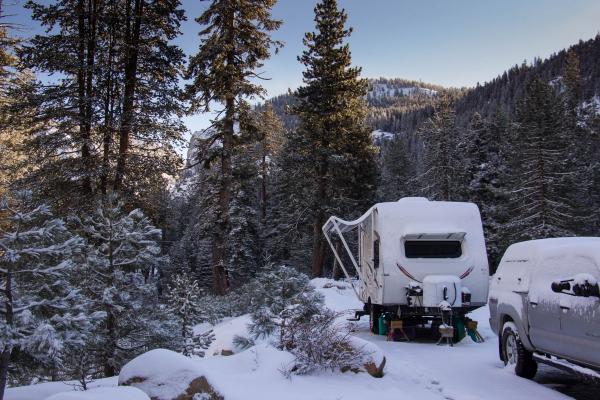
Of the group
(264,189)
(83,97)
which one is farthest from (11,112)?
(264,189)

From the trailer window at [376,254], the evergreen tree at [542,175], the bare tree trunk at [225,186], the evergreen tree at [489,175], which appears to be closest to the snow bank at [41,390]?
the trailer window at [376,254]

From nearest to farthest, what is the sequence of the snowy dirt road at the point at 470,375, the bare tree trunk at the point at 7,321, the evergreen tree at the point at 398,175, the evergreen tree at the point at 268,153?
1. the bare tree trunk at the point at 7,321
2. the snowy dirt road at the point at 470,375
3. the evergreen tree at the point at 268,153
4. the evergreen tree at the point at 398,175

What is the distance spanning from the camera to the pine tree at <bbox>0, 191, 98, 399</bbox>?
15.3ft

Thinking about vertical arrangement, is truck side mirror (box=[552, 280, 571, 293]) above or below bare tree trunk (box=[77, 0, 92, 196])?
below

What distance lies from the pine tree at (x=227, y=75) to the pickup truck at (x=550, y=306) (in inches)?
437

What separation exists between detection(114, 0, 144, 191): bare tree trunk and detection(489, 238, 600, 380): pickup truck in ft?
31.1

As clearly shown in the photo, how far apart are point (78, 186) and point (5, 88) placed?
5.34m

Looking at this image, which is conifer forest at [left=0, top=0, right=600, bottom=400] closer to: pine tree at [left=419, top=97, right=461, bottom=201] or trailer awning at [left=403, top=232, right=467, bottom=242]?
trailer awning at [left=403, top=232, right=467, bottom=242]

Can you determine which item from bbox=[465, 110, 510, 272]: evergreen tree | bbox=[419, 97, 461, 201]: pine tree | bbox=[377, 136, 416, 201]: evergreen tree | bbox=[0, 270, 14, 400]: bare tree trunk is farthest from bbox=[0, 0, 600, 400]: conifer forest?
bbox=[377, 136, 416, 201]: evergreen tree

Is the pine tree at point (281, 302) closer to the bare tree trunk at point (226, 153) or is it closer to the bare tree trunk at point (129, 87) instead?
the bare tree trunk at point (129, 87)

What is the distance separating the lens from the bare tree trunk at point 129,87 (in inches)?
506

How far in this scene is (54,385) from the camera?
650cm

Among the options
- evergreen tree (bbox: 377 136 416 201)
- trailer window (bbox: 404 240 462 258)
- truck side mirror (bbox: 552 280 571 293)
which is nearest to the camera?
truck side mirror (bbox: 552 280 571 293)

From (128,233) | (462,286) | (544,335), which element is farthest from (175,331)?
(462,286)
